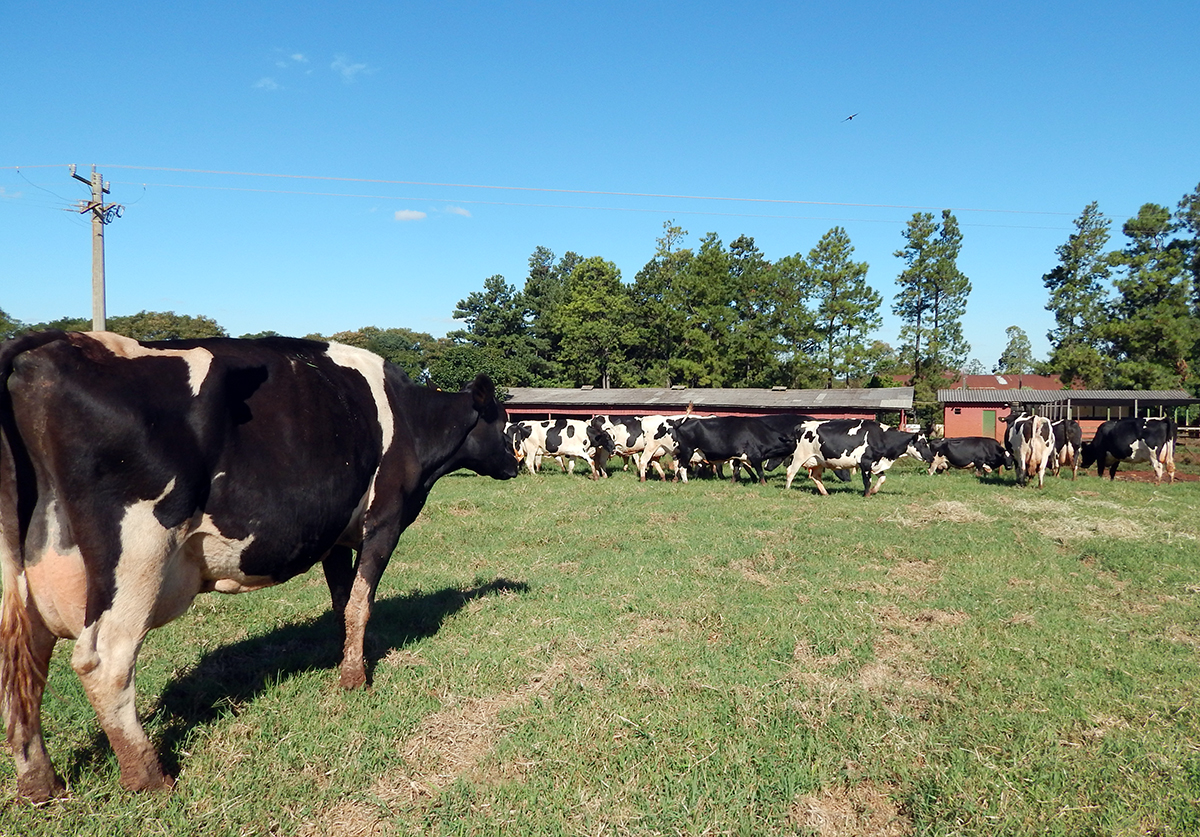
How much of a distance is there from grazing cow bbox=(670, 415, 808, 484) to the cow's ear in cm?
1287

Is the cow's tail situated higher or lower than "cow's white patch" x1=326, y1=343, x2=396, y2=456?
lower

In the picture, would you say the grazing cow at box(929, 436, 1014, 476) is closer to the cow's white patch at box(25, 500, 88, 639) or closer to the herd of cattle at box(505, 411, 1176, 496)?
the herd of cattle at box(505, 411, 1176, 496)

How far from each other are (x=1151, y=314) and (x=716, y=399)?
26.0m

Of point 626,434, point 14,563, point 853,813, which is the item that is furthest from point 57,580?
point 626,434

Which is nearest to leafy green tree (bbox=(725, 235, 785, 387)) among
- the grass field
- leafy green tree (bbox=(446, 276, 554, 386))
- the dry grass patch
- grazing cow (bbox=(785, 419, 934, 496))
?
leafy green tree (bbox=(446, 276, 554, 386))

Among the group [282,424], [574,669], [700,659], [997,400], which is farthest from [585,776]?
[997,400]

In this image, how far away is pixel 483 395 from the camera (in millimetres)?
6738

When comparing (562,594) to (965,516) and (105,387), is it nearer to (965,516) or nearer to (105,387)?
(105,387)

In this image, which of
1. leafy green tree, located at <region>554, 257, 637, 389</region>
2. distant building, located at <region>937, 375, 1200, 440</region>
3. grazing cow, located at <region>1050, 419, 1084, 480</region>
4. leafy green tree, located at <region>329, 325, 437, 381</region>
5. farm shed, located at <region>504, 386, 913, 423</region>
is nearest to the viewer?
grazing cow, located at <region>1050, 419, 1084, 480</region>

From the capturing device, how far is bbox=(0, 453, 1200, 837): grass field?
3.47 meters

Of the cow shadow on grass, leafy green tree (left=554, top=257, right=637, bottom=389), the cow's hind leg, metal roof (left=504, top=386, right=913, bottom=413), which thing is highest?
leafy green tree (left=554, top=257, right=637, bottom=389)

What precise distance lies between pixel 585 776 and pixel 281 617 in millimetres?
4059

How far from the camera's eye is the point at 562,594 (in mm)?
7234

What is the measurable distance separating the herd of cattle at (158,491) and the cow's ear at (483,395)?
122cm
